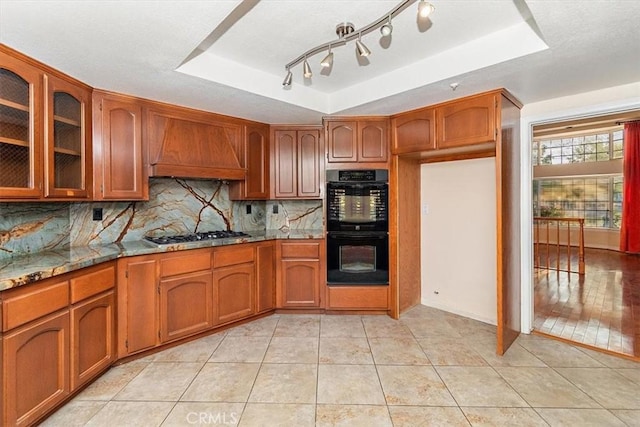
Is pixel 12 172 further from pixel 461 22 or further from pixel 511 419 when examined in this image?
pixel 511 419

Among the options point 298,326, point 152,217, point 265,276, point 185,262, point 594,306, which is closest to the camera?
point 185,262

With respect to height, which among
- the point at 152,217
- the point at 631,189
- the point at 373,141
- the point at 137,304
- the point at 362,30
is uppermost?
the point at 362,30

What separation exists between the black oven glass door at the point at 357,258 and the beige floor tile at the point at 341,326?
38 centimetres

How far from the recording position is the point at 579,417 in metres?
1.80

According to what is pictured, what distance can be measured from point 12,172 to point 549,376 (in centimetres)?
386

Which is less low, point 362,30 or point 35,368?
point 362,30

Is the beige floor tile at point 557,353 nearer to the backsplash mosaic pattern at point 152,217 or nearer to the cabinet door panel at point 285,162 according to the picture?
the backsplash mosaic pattern at point 152,217

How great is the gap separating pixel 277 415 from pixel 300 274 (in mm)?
1719

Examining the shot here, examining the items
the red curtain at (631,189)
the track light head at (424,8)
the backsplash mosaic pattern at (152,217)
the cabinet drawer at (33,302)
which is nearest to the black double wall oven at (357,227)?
the backsplash mosaic pattern at (152,217)

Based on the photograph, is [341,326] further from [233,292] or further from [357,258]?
[233,292]

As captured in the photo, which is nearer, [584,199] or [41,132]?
[41,132]

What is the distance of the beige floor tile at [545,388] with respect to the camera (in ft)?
6.32

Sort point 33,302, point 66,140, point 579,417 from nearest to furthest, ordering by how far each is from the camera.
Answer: point 33,302 < point 579,417 < point 66,140

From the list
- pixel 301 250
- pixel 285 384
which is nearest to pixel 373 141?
pixel 301 250
